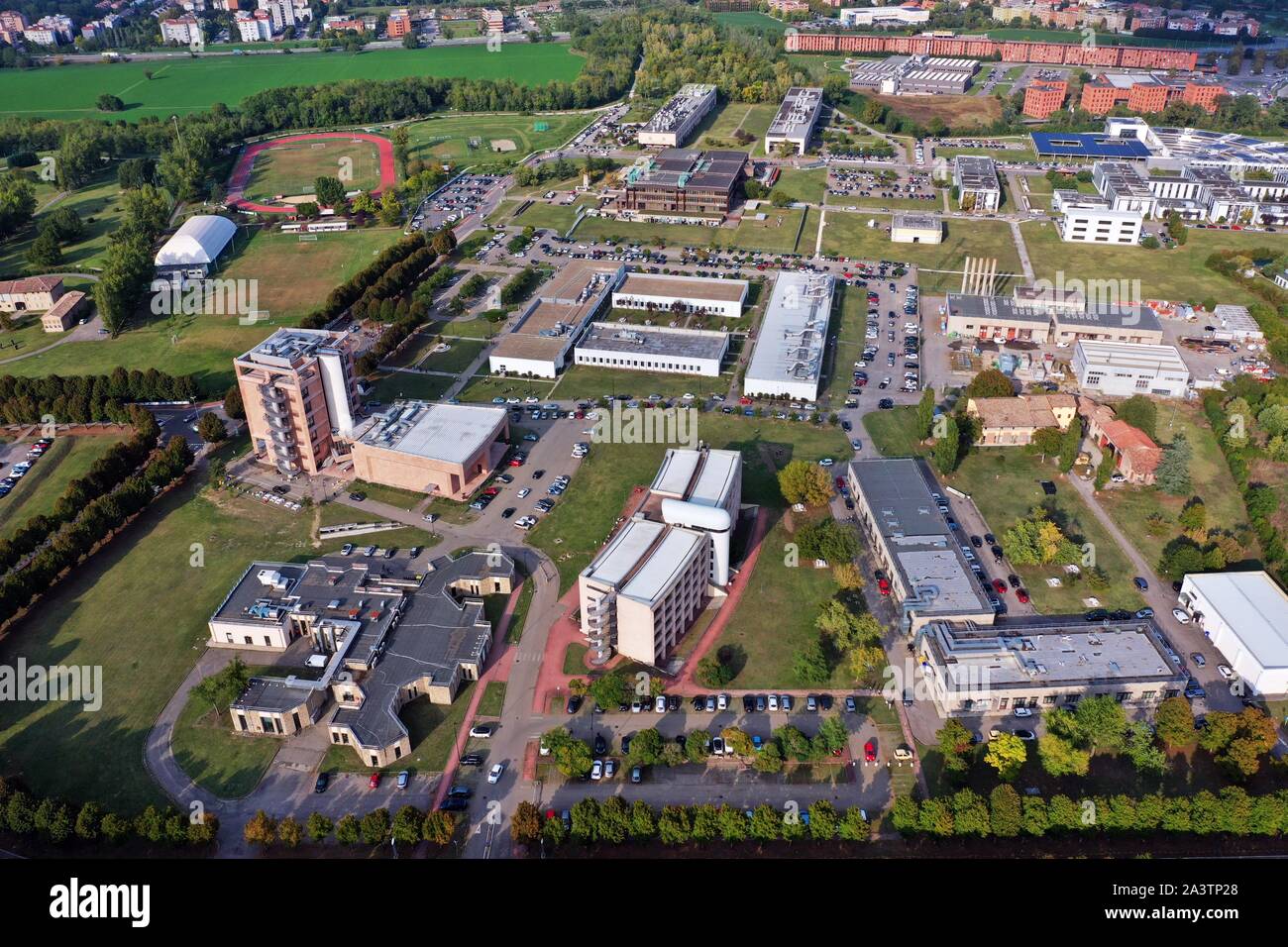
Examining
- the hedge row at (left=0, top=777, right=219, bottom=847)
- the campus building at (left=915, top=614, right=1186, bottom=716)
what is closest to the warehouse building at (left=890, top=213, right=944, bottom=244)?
the campus building at (left=915, top=614, right=1186, bottom=716)

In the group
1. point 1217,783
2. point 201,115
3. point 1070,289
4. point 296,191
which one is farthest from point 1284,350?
point 201,115

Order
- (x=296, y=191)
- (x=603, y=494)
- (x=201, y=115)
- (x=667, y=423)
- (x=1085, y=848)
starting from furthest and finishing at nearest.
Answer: (x=201, y=115) < (x=296, y=191) < (x=667, y=423) < (x=603, y=494) < (x=1085, y=848)

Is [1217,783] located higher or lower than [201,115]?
lower

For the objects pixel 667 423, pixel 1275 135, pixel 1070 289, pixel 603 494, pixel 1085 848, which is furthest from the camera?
pixel 1275 135

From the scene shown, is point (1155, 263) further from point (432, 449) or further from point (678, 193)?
point (432, 449)

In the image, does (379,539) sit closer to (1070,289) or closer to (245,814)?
(245,814)

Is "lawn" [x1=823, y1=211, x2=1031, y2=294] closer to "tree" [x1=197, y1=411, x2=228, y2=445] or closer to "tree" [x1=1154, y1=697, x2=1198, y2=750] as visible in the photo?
"tree" [x1=1154, y1=697, x2=1198, y2=750]

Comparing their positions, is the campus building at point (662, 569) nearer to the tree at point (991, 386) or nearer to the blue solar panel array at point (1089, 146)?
the tree at point (991, 386)

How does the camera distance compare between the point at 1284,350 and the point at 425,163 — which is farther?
→ the point at 425,163
